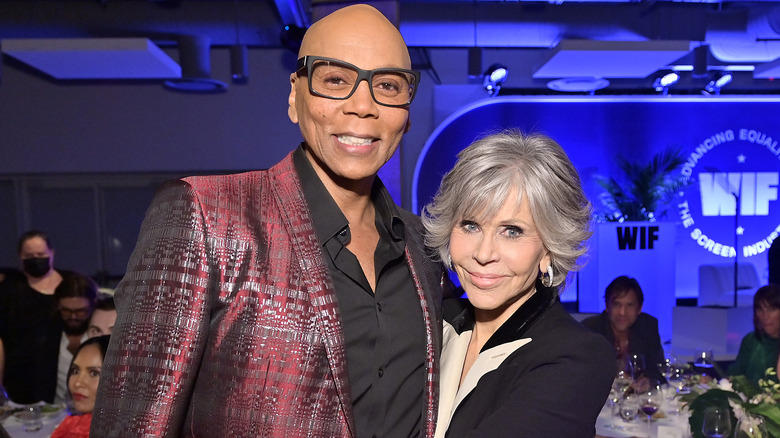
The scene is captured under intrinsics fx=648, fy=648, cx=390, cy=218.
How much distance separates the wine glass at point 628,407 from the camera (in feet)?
11.4

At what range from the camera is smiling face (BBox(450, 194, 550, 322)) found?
161 centimetres

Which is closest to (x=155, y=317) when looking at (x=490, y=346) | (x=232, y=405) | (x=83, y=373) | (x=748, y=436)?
(x=232, y=405)

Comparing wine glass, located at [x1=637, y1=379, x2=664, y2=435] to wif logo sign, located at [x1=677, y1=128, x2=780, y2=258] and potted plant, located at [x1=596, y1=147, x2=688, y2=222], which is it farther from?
wif logo sign, located at [x1=677, y1=128, x2=780, y2=258]

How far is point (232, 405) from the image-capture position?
127 cm

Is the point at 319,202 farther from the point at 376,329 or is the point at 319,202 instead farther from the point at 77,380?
the point at 77,380

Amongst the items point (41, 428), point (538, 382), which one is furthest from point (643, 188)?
point (538, 382)

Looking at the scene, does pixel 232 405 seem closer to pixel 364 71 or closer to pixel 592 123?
pixel 364 71

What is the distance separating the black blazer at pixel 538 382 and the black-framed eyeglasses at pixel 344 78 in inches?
25.6

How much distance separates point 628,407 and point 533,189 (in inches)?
93.6

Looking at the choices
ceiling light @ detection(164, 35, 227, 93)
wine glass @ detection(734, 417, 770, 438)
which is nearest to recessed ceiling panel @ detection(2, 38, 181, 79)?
ceiling light @ detection(164, 35, 227, 93)

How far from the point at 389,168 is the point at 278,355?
263cm

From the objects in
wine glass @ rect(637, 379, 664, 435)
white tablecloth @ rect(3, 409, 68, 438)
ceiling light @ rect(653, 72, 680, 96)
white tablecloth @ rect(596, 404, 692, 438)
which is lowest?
white tablecloth @ rect(3, 409, 68, 438)

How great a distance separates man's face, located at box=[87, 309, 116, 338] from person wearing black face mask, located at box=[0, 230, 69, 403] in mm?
396

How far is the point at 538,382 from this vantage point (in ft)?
4.75
